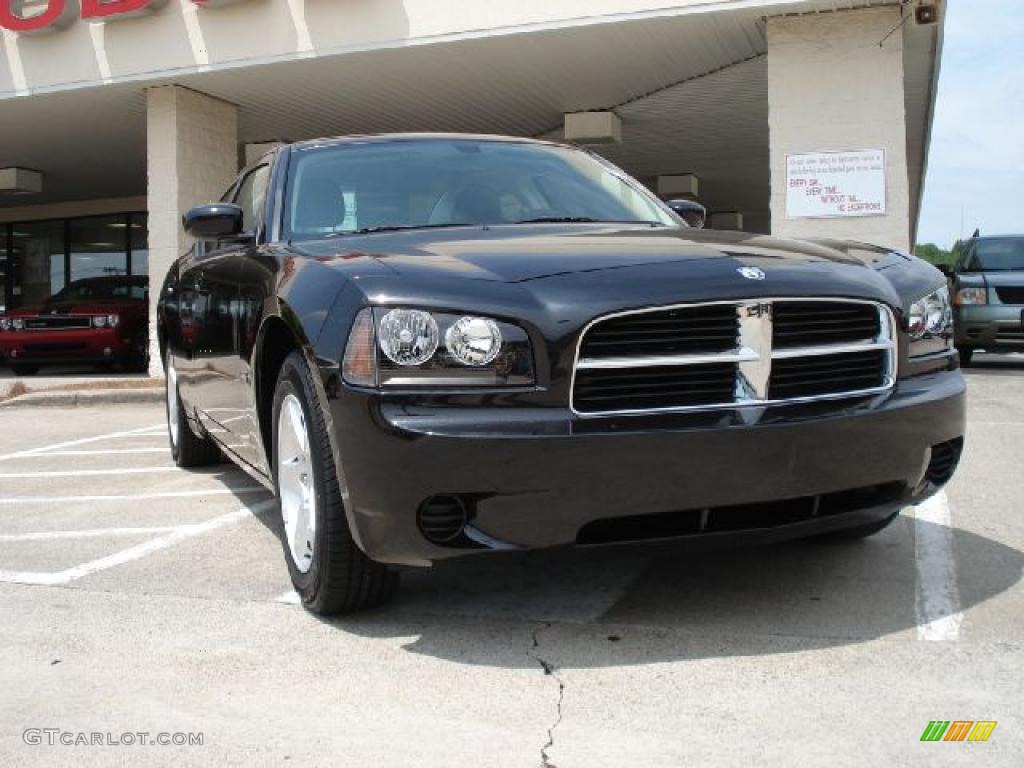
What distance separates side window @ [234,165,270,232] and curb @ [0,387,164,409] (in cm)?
644

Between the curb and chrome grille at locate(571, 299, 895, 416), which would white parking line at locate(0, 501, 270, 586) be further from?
the curb

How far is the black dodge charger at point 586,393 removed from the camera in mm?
2684

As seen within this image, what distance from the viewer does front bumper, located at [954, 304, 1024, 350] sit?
12305 millimetres

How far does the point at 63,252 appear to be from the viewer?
24672 millimetres

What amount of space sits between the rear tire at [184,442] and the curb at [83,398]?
17.2 ft

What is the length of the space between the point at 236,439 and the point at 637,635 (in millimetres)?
2060

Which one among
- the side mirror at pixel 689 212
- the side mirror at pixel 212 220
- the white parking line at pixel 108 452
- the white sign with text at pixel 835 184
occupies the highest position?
the white sign with text at pixel 835 184

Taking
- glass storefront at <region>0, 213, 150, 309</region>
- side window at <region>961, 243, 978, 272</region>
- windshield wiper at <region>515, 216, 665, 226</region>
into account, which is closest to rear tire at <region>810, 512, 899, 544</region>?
windshield wiper at <region>515, 216, 665, 226</region>

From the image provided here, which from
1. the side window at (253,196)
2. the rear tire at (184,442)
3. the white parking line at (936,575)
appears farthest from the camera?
the rear tire at (184,442)

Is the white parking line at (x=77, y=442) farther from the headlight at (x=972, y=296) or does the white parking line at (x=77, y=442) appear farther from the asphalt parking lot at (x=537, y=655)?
the headlight at (x=972, y=296)

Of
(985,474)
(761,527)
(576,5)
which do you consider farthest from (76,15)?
(761,527)

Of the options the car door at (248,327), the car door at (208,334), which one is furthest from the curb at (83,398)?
the car door at (248,327)

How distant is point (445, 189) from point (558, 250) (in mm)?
1085

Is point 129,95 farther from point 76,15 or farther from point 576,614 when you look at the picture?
point 576,614
